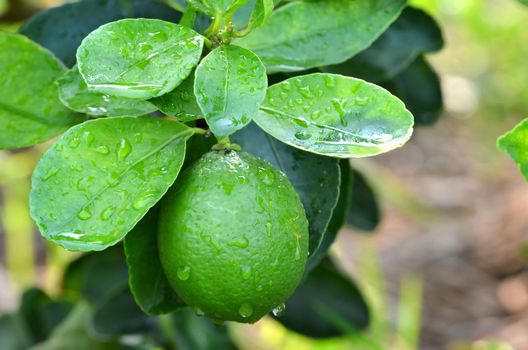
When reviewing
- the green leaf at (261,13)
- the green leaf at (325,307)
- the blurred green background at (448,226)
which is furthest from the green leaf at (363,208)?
the green leaf at (261,13)

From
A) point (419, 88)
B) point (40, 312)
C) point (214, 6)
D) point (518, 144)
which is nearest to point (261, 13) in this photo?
point (214, 6)

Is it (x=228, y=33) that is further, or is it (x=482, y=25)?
(x=482, y=25)

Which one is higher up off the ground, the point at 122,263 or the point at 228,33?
the point at 228,33

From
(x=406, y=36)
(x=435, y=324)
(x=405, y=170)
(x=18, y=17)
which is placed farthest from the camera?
(x=405, y=170)

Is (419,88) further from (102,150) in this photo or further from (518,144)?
(102,150)

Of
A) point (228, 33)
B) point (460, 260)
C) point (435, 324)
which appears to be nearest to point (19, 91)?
point (228, 33)

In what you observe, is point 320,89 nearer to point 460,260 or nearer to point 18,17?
point 18,17
